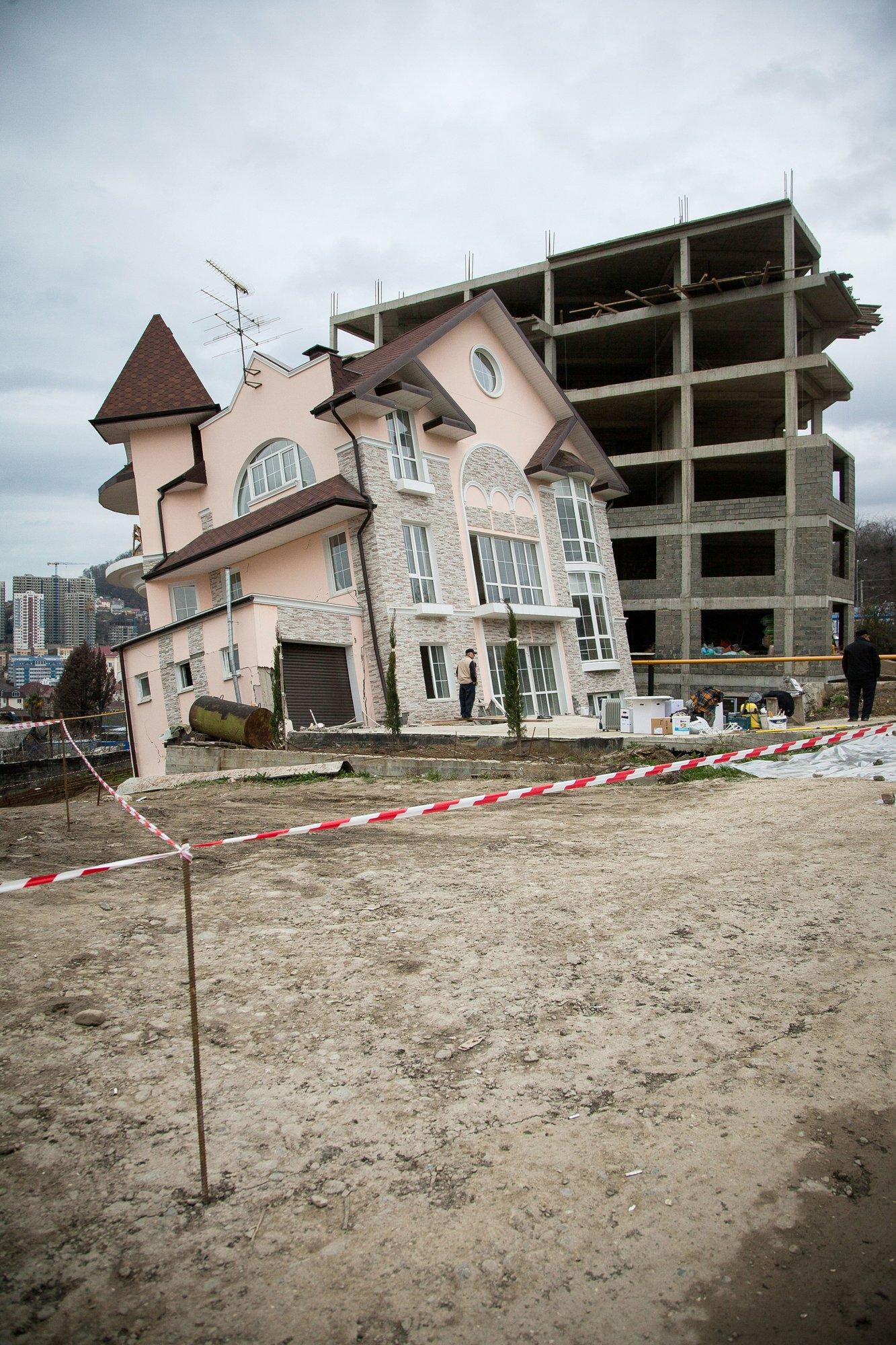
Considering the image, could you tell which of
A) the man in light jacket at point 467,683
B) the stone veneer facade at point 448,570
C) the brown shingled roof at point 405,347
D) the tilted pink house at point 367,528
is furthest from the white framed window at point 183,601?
the man in light jacket at point 467,683

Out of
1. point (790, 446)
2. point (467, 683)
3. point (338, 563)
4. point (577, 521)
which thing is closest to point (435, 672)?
point (467, 683)

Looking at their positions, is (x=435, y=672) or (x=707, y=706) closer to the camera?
(x=707, y=706)

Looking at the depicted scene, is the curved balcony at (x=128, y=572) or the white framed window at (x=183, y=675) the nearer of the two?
the white framed window at (x=183, y=675)

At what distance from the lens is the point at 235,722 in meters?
16.8

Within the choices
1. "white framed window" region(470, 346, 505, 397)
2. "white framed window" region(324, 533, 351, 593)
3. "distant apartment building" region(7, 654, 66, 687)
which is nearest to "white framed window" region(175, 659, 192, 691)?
"white framed window" region(324, 533, 351, 593)

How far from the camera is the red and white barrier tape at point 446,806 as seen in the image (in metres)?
4.57

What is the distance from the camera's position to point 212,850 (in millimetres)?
7461

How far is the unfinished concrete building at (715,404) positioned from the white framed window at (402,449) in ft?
51.6

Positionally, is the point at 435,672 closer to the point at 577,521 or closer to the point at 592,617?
the point at 592,617

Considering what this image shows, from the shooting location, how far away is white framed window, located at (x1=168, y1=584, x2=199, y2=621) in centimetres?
2441

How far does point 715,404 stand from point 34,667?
544ft

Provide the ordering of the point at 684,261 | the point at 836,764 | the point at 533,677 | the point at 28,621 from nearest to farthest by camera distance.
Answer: the point at 836,764 < the point at 533,677 < the point at 684,261 < the point at 28,621

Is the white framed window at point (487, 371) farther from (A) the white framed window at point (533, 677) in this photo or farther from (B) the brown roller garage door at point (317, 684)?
(B) the brown roller garage door at point (317, 684)

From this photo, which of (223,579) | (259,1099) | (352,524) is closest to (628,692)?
(352,524)
